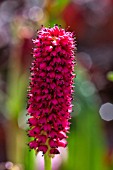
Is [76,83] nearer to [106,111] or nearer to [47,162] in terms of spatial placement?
[106,111]

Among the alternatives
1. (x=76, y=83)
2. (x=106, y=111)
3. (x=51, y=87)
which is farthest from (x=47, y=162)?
(x=106, y=111)

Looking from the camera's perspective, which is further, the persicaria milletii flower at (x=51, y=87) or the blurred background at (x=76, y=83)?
the blurred background at (x=76, y=83)

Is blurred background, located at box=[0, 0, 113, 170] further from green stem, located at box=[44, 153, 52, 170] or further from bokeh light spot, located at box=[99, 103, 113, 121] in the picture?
green stem, located at box=[44, 153, 52, 170]

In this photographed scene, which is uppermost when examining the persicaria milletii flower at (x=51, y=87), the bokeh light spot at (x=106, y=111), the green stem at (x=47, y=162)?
the bokeh light spot at (x=106, y=111)

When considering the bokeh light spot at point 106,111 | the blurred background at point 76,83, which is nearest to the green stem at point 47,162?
the blurred background at point 76,83

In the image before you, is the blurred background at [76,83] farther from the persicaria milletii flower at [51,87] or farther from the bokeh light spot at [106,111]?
the persicaria milletii flower at [51,87]

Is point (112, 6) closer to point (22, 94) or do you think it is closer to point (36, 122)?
point (22, 94)

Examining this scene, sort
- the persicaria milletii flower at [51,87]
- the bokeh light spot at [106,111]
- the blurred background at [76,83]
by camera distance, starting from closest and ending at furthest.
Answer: the persicaria milletii flower at [51,87] < the blurred background at [76,83] < the bokeh light spot at [106,111]
